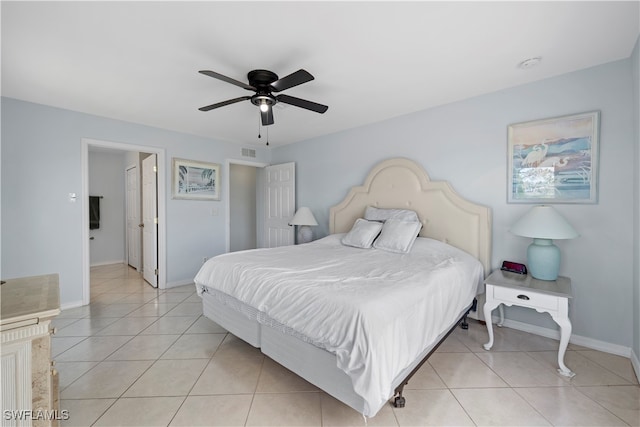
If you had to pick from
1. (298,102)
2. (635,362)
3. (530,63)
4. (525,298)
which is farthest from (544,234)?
(298,102)

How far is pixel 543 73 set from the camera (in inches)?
94.7

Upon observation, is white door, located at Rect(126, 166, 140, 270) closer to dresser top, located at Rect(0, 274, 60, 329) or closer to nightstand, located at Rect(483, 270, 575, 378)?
dresser top, located at Rect(0, 274, 60, 329)

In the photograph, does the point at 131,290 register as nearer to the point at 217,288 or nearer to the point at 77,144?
the point at 77,144

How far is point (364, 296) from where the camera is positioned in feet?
4.89

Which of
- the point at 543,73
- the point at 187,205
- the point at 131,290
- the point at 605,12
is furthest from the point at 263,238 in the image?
the point at 605,12

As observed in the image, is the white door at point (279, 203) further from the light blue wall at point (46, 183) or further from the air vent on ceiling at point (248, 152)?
the light blue wall at point (46, 183)

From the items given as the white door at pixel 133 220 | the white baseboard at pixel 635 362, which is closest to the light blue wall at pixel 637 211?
the white baseboard at pixel 635 362

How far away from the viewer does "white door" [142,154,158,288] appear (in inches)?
161

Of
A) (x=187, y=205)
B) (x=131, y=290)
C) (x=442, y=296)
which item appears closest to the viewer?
(x=442, y=296)

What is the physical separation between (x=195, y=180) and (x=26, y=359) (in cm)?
348

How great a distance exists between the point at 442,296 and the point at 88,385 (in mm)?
2545

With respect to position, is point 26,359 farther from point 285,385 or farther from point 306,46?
point 306,46

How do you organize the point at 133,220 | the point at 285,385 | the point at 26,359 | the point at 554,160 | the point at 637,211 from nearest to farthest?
the point at 26,359 → the point at 285,385 → the point at 637,211 → the point at 554,160 → the point at 133,220

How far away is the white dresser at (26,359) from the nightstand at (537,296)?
2821mm
